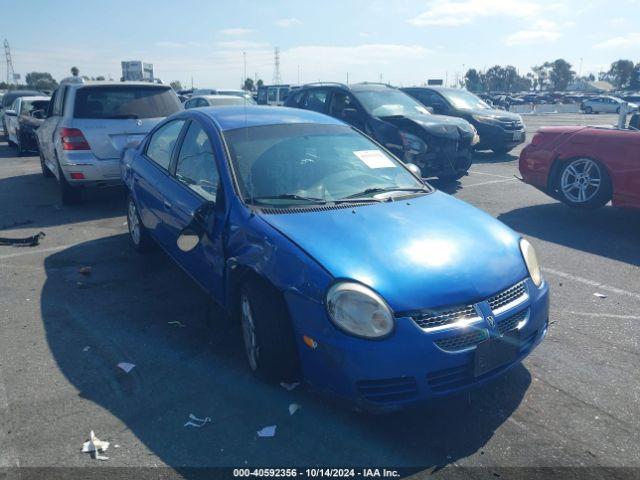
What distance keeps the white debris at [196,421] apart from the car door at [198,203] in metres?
0.93

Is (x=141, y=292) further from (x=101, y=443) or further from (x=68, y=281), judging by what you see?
(x=101, y=443)

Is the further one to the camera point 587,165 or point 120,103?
point 120,103

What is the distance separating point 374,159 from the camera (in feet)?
14.5

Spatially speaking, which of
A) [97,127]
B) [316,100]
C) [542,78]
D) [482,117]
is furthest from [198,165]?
[542,78]

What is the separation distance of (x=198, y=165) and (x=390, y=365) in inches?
93.8

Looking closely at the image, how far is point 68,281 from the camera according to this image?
528 centimetres

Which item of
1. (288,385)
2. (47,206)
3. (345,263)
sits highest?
(345,263)

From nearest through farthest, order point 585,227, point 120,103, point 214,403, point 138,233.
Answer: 1. point 214,403
2. point 138,233
3. point 585,227
4. point 120,103

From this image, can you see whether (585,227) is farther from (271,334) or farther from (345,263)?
(271,334)

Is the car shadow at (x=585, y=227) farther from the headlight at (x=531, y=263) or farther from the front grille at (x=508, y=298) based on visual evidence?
the front grille at (x=508, y=298)

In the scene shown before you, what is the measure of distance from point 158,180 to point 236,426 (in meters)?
2.65

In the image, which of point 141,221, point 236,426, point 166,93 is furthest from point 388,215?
point 166,93

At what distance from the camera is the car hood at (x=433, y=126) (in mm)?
9227

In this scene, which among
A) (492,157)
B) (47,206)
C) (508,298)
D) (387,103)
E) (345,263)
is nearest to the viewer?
(345,263)
